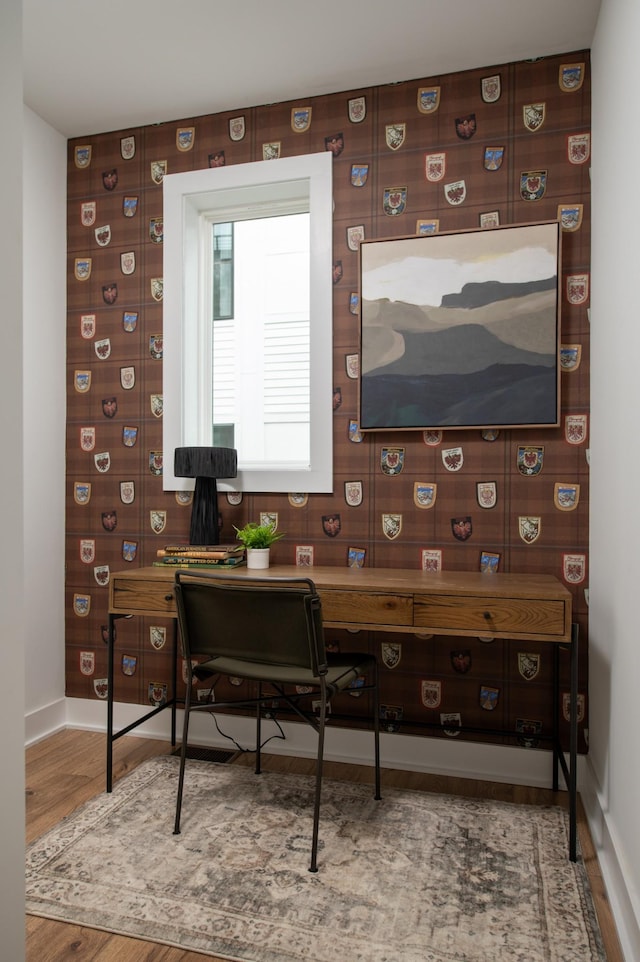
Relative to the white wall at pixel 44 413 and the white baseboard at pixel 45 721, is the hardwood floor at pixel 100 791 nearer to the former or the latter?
the white baseboard at pixel 45 721

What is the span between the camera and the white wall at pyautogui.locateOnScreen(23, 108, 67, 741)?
283 centimetres

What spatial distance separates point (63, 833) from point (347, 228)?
7.85ft

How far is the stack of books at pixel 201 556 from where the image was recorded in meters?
2.54

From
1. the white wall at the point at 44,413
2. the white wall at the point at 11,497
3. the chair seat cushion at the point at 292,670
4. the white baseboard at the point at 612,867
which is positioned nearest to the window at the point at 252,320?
the white wall at the point at 44,413

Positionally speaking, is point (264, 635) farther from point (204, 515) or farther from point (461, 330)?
point (461, 330)

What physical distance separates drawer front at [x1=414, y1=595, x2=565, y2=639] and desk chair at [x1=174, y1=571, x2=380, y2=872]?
317 mm

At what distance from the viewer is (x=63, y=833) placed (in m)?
2.07

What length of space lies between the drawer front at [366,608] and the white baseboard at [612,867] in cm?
80

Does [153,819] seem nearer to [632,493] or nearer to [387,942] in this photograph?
[387,942]

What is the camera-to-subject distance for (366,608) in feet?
7.13

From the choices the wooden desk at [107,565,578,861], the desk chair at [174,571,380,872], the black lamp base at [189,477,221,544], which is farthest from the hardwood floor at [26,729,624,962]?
the black lamp base at [189,477,221,544]

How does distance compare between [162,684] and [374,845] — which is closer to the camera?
[374,845]

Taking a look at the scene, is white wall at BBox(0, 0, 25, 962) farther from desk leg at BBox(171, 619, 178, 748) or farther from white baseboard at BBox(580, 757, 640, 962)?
desk leg at BBox(171, 619, 178, 748)

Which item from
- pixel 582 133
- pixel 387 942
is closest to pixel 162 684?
pixel 387 942
